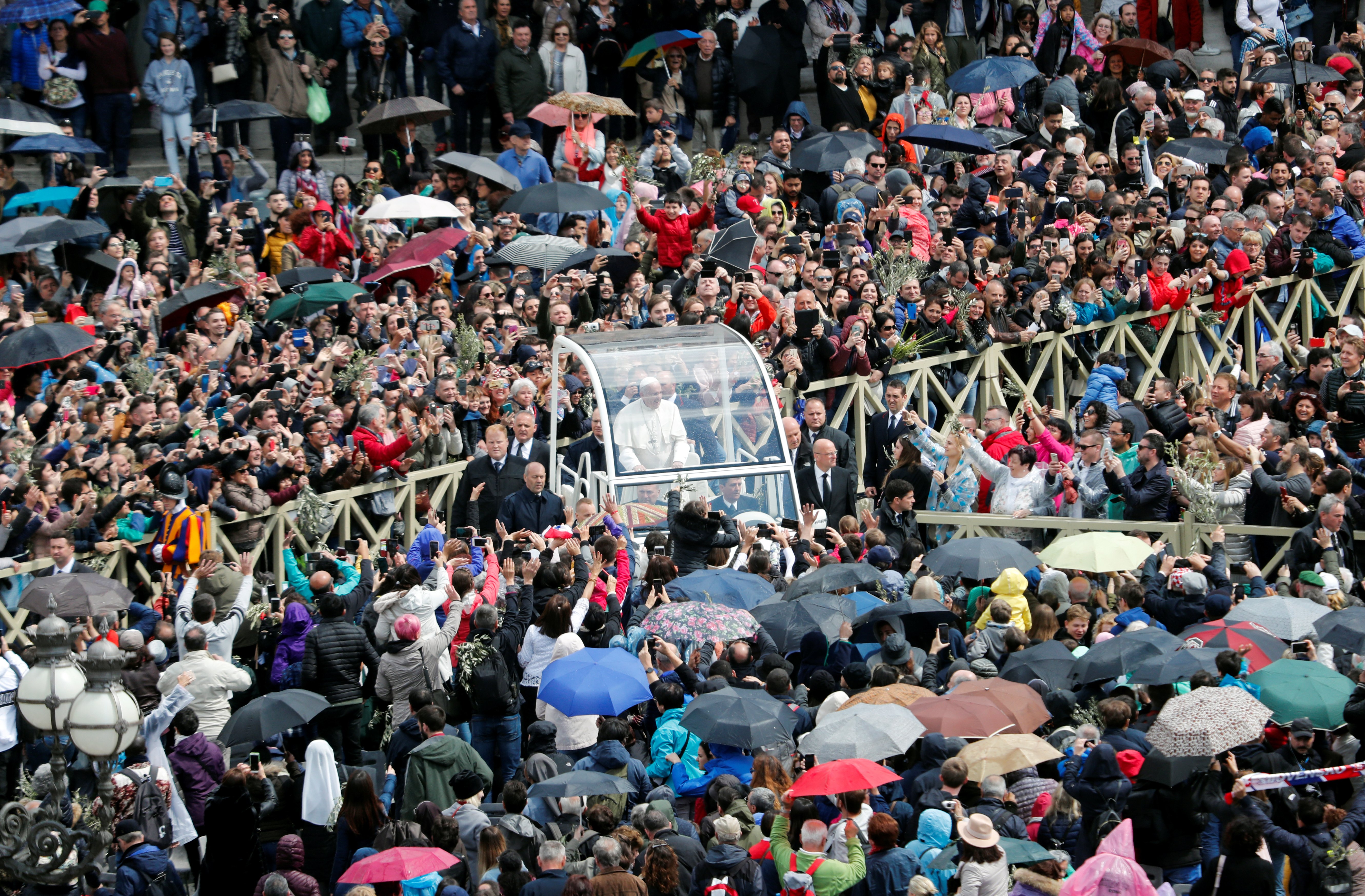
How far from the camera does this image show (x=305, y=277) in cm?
1853

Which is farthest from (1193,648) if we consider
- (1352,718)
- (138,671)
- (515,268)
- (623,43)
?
(623,43)

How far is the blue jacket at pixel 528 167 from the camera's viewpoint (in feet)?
71.7

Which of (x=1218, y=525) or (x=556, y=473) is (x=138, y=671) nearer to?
(x=556, y=473)

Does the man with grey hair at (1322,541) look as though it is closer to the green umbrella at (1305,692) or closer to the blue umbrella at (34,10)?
the green umbrella at (1305,692)

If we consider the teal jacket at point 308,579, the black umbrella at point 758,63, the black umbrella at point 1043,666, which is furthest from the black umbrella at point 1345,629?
the black umbrella at point 758,63

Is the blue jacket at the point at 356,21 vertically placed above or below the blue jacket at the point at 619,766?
above

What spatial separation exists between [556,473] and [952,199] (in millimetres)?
6214

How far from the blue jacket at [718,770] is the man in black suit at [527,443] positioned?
5423 millimetres

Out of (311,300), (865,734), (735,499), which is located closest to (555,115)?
(311,300)

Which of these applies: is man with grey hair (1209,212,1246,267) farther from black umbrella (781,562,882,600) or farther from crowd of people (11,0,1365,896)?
black umbrella (781,562,882,600)

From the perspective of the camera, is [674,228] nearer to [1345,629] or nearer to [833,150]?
[833,150]

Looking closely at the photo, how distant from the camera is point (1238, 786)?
1034 cm

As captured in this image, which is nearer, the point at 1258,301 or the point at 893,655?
the point at 893,655

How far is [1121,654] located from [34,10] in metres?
15.0
